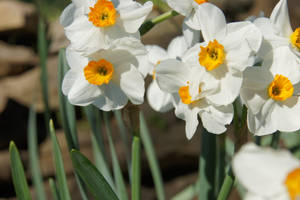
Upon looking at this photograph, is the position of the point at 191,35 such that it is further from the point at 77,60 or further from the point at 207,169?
the point at 207,169

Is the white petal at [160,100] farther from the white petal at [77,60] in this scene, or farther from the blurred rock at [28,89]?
the blurred rock at [28,89]

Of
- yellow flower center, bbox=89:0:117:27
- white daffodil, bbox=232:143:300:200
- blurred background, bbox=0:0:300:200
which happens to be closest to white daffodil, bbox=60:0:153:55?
yellow flower center, bbox=89:0:117:27

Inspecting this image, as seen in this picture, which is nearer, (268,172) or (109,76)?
(268,172)

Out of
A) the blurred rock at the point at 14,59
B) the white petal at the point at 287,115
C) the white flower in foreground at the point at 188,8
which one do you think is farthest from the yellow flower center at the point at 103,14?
the blurred rock at the point at 14,59

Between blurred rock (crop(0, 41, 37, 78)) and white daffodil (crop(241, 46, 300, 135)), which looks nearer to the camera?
white daffodil (crop(241, 46, 300, 135))

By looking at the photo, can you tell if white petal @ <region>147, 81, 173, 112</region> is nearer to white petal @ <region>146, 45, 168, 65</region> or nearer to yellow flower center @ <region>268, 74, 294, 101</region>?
white petal @ <region>146, 45, 168, 65</region>

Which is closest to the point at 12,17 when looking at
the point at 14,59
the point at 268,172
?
the point at 14,59
